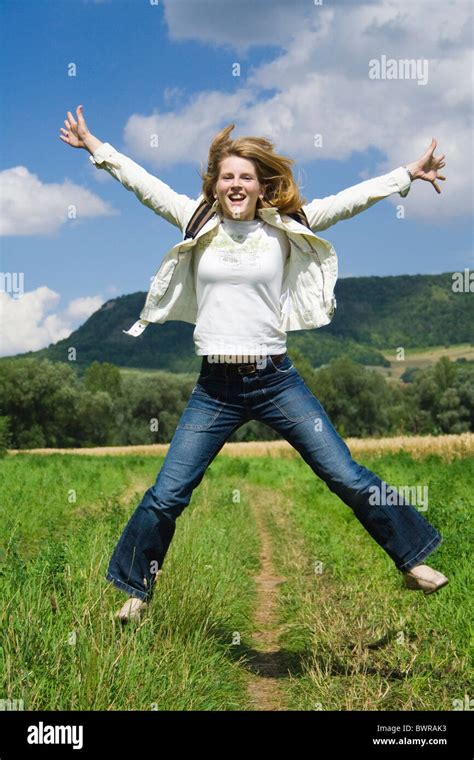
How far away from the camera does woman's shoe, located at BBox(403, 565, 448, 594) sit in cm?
462

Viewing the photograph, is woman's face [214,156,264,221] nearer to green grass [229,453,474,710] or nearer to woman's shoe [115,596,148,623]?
woman's shoe [115,596,148,623]

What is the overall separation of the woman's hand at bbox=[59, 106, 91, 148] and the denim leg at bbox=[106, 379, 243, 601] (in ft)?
6.19

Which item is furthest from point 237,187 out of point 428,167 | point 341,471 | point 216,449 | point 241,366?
point 341,471

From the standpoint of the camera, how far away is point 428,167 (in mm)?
5117

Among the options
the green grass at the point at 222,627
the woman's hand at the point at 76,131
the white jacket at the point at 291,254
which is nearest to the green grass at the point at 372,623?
the green grass at the point at 222,627

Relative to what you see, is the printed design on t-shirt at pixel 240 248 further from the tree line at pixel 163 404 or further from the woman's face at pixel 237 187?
the tree line at pixel 163 404

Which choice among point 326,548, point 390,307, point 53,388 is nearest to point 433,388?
point 53,388

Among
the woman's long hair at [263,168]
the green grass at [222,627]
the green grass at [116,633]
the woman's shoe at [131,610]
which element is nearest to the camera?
the green grass at [116,633]

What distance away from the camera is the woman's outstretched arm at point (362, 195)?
4.92m

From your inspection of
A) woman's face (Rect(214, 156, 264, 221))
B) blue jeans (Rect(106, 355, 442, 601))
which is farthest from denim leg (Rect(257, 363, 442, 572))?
woman's face (Rect(214, 156, 264, 221))

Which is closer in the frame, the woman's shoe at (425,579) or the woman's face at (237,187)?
the woman's shoe at (425,579)

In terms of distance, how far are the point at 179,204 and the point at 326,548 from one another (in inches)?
192

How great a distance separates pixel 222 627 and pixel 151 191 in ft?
10.5

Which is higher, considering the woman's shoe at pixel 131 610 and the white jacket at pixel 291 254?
the white jacket at pixel 291 254
